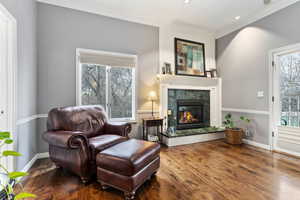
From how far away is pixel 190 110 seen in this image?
419cm

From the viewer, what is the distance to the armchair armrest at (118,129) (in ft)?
8.30

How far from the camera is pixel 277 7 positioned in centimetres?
308

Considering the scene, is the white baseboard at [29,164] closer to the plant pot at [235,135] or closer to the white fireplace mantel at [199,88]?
the white fireplace mantel at [199,88]

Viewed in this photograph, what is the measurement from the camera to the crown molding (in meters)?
2.98

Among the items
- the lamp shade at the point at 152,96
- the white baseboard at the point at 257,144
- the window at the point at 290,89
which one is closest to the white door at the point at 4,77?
the lamp shade at the point at 152,96

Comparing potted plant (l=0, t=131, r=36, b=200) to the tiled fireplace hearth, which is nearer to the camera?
potted plant (l=0, t=131, r=36, b=200)

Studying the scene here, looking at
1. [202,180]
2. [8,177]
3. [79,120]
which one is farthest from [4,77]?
[202,180]

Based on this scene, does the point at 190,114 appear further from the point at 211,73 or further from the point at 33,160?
the point at 33,160

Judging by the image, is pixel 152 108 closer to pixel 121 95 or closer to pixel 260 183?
pixel 121 95

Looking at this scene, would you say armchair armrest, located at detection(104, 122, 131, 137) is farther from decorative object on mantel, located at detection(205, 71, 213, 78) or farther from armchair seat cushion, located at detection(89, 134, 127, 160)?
decorative object on mantel, located at detection(205, 71, 213, 78)

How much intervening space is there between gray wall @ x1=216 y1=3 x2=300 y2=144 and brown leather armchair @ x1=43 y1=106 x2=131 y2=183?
2.99 meters

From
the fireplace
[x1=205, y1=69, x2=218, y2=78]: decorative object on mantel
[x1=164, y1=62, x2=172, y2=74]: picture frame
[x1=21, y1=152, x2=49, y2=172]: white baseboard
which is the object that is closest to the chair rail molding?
the fireplace

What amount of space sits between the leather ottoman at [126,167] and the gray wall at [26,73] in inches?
49.3

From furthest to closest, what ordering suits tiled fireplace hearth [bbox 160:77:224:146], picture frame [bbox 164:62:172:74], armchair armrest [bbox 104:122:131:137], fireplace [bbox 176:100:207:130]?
fireplace [bbox 176:100:207:130]
picture frame [bbox 164:62:172:74]
tiled fireplace hearth [bbox 160:77:224:146]
armchair armrest [bbox 104:122:131:137]
